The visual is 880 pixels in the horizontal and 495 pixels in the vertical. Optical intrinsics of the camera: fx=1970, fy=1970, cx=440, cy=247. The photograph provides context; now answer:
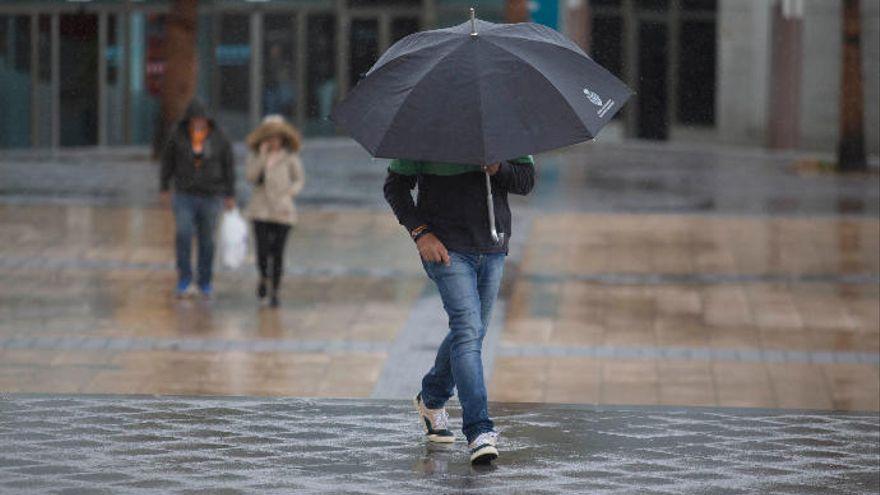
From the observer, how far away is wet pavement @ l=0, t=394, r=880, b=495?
25.4 feet

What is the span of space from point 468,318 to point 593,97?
1.02 metres

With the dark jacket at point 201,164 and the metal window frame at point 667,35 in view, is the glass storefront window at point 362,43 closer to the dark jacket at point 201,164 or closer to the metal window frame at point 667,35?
the metal window frame at point 667,35

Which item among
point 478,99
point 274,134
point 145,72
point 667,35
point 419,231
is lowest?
point 419,231

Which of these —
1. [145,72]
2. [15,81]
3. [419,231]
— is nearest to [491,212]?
[419,231]

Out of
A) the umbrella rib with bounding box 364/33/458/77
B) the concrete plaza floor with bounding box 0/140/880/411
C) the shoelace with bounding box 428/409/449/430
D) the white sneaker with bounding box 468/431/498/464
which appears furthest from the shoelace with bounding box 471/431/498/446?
the concrete plaza floor with bounding box 0/140/880/411

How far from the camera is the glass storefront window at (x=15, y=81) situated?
32.8 m

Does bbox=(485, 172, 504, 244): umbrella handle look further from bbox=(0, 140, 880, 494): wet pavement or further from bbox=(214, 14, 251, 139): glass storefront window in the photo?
bbox=(214, 14, 251, 139): glass storefront window

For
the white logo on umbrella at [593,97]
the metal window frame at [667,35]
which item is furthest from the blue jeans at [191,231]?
the metal window frame at [667,35]

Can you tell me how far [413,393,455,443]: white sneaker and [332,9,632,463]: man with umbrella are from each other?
43cm

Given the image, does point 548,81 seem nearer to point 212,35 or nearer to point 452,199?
point 452,199

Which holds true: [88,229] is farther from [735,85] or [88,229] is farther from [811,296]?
[735,85]

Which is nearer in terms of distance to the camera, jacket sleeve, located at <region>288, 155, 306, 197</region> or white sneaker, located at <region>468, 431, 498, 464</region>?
white sneaker, located at <region>468, 431, 498, 464</region>

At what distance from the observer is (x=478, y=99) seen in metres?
7.62

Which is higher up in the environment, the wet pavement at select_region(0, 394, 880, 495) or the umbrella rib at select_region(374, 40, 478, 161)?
the umbrella rib at select_region(374, 40, 478, 161)
